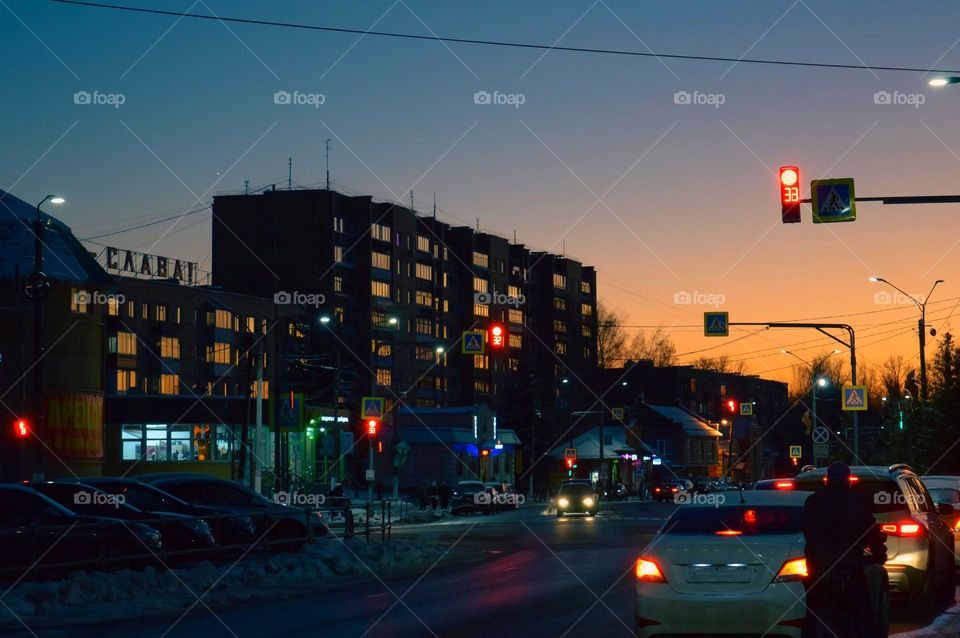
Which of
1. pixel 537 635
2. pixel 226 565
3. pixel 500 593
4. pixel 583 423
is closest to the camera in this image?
pixel 537 635

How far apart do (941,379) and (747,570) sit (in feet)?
158

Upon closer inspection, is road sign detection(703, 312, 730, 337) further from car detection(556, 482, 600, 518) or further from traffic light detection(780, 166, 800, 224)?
traffic light detection(780, 166, 800, 224)

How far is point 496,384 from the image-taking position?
146750 millimetres

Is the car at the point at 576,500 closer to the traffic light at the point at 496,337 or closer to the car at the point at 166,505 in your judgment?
the traffic light at the point at 496,337

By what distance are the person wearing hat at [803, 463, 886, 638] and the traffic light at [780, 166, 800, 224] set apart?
13102 mm

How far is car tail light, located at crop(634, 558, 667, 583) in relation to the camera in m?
12.1

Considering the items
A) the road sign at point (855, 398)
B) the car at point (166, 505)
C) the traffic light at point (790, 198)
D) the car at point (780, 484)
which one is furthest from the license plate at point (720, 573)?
the road sign at point (855, 398)

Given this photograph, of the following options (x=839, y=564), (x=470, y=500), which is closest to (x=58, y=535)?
(x=839, y=564)

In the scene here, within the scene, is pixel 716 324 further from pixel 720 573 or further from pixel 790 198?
pixel 720 573

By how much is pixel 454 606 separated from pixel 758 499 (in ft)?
19.9

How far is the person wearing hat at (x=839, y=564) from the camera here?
37.5 ft

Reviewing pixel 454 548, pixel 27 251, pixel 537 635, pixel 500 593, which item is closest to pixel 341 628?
pixel 537 635

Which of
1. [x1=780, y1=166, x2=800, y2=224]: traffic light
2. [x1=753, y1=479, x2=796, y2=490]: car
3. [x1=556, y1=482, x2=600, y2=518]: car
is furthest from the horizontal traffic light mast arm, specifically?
[x1=556, y1=482, x2=600, y2=518]: car

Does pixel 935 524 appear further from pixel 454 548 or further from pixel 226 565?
pixel 454 548
